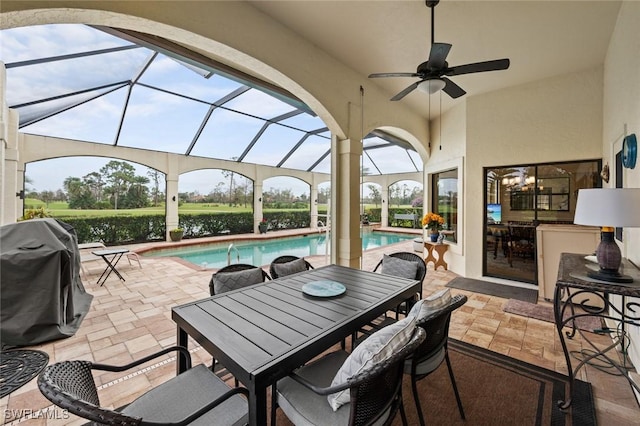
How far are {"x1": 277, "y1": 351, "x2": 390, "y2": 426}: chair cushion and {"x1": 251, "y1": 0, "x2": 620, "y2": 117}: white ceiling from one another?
3383 millimetres

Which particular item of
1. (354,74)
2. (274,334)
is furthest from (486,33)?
(274,334)

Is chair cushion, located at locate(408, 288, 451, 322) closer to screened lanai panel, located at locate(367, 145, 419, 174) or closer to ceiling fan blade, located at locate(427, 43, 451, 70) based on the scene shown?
ceiling fan blade, located at locate(427, 43, 451, 70)

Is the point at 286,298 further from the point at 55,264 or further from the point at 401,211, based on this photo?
the point at 401,211

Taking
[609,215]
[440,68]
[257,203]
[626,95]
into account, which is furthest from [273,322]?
[257,203]

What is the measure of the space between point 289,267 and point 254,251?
6.75 metres

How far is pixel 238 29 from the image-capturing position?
2.74 metres

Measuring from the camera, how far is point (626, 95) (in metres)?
2.70

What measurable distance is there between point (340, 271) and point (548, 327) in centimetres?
268

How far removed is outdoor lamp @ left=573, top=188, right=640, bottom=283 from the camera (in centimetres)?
178

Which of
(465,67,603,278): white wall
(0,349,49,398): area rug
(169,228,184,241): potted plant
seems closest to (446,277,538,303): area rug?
(465,67,603,278): white wall

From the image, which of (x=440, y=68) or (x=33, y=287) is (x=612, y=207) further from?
(x=33, y=287)

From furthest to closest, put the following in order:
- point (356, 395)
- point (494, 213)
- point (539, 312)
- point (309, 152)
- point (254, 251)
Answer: point (309, 152) → point (254, 251) → point (494, 213) → point (539, 312) → point (356, 395)

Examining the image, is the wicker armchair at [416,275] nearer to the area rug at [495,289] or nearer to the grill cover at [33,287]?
the area rug at [495,289]

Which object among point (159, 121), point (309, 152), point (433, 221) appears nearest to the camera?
point (433, 221)
